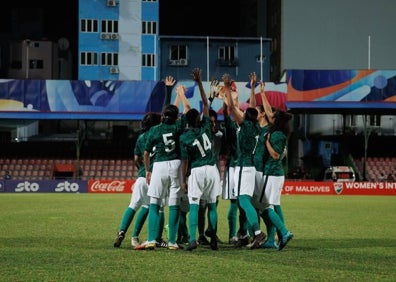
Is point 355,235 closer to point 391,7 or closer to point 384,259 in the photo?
point 384,259

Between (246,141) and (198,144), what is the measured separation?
0.97 meters

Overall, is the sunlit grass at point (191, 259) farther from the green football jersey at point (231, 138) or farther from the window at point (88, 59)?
the window at point (88, 59)

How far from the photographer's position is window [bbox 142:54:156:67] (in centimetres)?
8238

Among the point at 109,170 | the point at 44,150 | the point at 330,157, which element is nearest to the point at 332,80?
the point at 330,157

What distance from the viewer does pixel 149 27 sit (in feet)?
270

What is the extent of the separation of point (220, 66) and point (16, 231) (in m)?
62.5

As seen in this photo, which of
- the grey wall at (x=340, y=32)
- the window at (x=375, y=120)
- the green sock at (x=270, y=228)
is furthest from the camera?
the grey wall at (x=340, y=32)

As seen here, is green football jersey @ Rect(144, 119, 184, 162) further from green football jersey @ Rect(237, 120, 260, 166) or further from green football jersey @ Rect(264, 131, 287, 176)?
green football jersey @ Rect(264, 131, 287, 176)

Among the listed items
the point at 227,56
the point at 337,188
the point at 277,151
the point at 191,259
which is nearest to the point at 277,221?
the point at 277,151

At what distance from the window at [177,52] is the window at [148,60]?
3.95 m

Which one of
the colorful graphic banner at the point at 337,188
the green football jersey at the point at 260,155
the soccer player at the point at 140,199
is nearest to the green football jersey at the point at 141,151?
the soccer player at the point at 140,199

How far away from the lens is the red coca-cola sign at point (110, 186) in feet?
172

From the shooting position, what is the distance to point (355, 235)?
17891 mm

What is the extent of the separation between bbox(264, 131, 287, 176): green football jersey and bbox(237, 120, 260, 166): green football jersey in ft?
1.13
